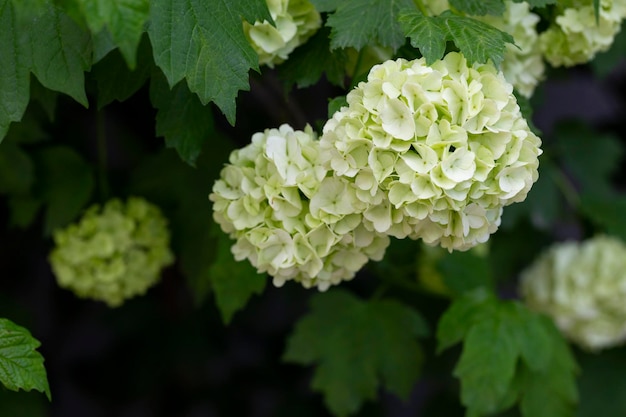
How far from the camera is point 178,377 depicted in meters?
3.31

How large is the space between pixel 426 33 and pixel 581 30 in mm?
460

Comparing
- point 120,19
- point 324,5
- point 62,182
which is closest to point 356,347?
point 62,182

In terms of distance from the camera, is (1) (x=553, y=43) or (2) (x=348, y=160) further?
(1) (x=553, y=43)

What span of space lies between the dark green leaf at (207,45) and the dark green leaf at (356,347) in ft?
3.42

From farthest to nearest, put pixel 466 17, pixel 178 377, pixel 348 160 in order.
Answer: pixel 178 377
pixel 466 17
pixel 348 160

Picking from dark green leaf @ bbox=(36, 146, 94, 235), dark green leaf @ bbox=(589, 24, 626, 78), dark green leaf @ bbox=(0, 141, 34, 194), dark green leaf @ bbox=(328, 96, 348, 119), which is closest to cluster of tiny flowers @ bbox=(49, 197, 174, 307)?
dark green leaf @ bbox=(36, 146, 94, 235)

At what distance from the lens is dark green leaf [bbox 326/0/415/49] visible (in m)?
1.49

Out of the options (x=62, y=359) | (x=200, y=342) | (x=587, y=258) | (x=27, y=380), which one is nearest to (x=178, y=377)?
(x=200, y=342)

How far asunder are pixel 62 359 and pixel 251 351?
0.80 metres

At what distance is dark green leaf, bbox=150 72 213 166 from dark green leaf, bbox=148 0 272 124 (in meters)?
0.18

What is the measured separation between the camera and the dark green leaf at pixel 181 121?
1627 millimetres

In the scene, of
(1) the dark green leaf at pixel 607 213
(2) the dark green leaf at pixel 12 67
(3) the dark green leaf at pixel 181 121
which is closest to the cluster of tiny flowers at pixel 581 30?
(3) the dark green leaf at pixel 181 121

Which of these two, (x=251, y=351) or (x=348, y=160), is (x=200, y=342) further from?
(x=348, y=160)

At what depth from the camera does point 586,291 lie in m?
2.61
